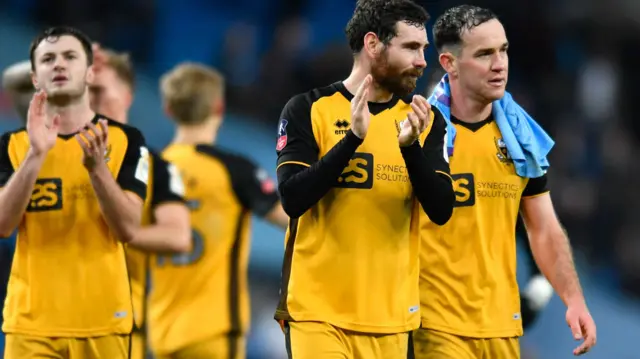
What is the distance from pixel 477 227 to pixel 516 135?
537 millimetres

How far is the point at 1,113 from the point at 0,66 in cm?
74

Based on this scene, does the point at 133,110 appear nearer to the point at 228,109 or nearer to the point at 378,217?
the point at 228,109

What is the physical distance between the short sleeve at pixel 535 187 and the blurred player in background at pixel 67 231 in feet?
6.16

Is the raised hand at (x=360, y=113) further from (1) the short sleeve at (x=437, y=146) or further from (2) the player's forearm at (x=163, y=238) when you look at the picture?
(2) the player's forearm at (x=163, y=238)

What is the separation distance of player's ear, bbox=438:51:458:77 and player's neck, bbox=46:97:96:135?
175 centimetres

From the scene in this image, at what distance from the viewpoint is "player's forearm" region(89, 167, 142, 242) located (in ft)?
18.3

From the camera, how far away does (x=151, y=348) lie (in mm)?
8070

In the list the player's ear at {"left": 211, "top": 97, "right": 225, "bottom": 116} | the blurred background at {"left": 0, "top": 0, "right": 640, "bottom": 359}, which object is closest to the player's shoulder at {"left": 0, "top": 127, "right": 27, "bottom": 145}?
the player's ear at {"left": 211, "top": 97, "right": 225, "bottom": 116}

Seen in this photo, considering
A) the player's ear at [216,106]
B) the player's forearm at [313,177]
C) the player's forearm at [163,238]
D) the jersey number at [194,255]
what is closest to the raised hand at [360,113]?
the player's forearm at [313,177]

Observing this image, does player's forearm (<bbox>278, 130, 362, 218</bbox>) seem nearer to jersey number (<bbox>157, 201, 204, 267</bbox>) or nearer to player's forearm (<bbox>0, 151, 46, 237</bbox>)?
player's forearm (<bbox>0, 151, 46, 237</bbox>)

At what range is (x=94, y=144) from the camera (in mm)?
5461

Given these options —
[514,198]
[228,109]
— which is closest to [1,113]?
[228,109]

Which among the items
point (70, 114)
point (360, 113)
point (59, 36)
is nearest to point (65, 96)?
point (70, 114)

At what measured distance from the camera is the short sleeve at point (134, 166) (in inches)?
233
